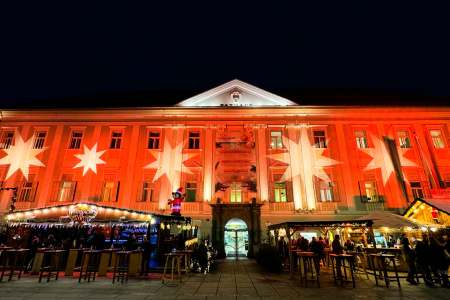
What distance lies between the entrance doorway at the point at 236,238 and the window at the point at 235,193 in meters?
1.53

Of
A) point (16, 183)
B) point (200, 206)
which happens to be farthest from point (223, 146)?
point (16, 183)

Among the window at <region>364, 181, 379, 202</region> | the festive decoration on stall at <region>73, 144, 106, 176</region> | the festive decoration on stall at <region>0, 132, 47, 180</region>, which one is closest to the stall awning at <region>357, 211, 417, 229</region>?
the window at <region>364, 181, 379, 202</region>

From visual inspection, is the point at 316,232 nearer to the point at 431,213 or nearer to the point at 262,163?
the point at 262,163

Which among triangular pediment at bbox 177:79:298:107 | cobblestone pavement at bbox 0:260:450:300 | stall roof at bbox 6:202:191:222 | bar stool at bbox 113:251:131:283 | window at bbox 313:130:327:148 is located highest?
triangular pediment at bbox 177:79:298:107

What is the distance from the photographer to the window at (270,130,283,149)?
2205cm

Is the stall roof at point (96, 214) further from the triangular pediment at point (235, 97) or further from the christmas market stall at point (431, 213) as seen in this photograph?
the christmas market stall at point (431, 213)

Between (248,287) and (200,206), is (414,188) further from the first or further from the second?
(248,287)

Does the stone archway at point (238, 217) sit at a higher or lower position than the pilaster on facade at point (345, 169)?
lower

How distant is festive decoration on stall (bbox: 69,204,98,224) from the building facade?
6.30 m

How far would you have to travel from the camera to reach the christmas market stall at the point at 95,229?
1273 centimetres

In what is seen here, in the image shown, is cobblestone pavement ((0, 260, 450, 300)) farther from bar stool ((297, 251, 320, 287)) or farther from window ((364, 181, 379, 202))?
window ((364, 181, 379, 202))

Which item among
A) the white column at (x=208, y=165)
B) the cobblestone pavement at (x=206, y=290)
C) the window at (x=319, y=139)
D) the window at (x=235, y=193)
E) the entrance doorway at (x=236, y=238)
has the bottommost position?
the cobblestone pavement at (x=206, y=290)

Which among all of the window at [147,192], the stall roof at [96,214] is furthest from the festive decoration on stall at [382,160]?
the window at [147,192]

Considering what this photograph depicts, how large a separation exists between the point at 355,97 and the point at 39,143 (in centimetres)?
2968
